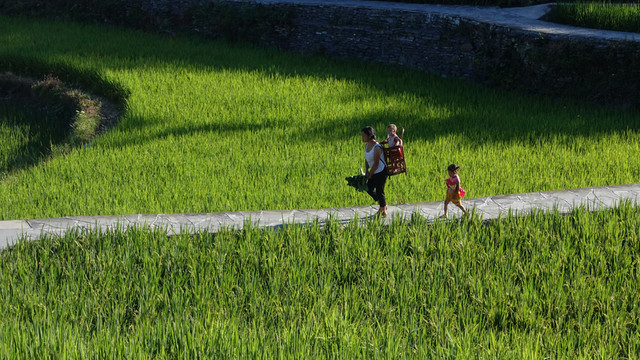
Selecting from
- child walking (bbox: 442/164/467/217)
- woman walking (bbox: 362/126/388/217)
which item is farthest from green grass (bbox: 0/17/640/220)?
child walking (bbox: 442/164/467/217)

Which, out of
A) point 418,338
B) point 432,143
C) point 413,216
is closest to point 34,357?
point 418,338

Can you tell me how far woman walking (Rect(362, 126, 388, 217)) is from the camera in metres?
5.51

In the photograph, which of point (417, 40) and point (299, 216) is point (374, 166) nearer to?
point (299, 216)

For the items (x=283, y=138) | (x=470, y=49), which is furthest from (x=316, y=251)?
(x=470, y=49)

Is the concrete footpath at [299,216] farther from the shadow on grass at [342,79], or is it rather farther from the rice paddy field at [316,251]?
the shadow on grass at [342,79]

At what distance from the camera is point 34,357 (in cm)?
369

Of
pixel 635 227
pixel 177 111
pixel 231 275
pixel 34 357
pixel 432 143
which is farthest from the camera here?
pixel 177 111

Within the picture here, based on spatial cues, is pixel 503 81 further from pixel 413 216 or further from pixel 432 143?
pixel 413 216

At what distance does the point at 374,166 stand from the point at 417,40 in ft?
24.6

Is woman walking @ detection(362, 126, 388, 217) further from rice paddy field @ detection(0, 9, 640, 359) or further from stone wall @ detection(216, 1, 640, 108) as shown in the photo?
stone wall @ detection(216, 1, 640, 108)

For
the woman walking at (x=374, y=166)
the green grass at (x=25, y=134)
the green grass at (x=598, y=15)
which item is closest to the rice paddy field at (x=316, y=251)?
the green grass at (x=25, y=134)

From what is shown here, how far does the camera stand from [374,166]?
554 centimetres

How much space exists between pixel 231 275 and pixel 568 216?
261 cm

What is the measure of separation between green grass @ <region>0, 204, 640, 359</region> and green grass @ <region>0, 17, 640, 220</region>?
4.11 ft
